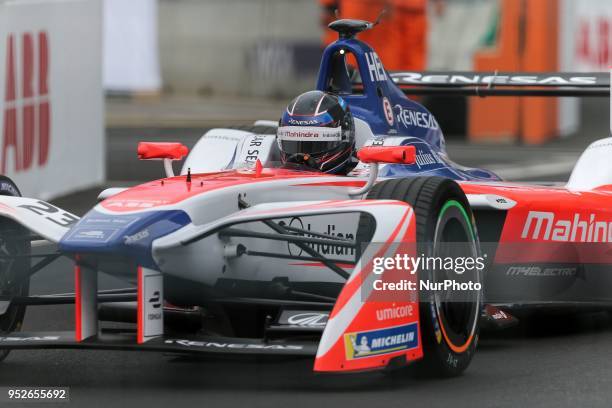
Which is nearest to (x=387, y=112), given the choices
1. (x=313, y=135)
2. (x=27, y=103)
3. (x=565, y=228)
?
(x=313, y=135)

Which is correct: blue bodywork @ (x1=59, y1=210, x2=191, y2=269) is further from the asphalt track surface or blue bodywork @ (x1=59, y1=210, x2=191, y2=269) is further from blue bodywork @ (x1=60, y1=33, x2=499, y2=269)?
blue bodywork @ (x1=60, y1=33, x2=499, y2=269)

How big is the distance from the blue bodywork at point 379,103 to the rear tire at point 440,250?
1.49 m

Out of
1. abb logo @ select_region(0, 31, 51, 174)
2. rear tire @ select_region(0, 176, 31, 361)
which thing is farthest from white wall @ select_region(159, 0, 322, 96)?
rear tire @ select_region(0, 176, 31, 361)

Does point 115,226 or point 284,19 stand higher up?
point 284,19

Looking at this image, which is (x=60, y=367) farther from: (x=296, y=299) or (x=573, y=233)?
(x=573, y=233)

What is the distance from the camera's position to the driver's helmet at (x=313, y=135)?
7.45 metres

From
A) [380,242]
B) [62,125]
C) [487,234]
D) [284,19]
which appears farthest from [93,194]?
[284,19]

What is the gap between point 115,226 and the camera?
6.07m

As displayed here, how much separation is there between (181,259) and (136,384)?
2.06 ft

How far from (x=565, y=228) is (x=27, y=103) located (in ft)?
21.6

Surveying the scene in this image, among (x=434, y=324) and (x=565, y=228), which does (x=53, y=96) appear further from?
(x=434, y=324)

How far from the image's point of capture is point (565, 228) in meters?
7.61

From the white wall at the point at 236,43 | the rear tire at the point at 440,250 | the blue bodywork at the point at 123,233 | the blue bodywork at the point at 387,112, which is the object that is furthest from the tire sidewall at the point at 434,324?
the white wall at the point at 236,43

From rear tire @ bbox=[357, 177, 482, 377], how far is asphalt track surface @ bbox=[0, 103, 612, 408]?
12 centimetres
